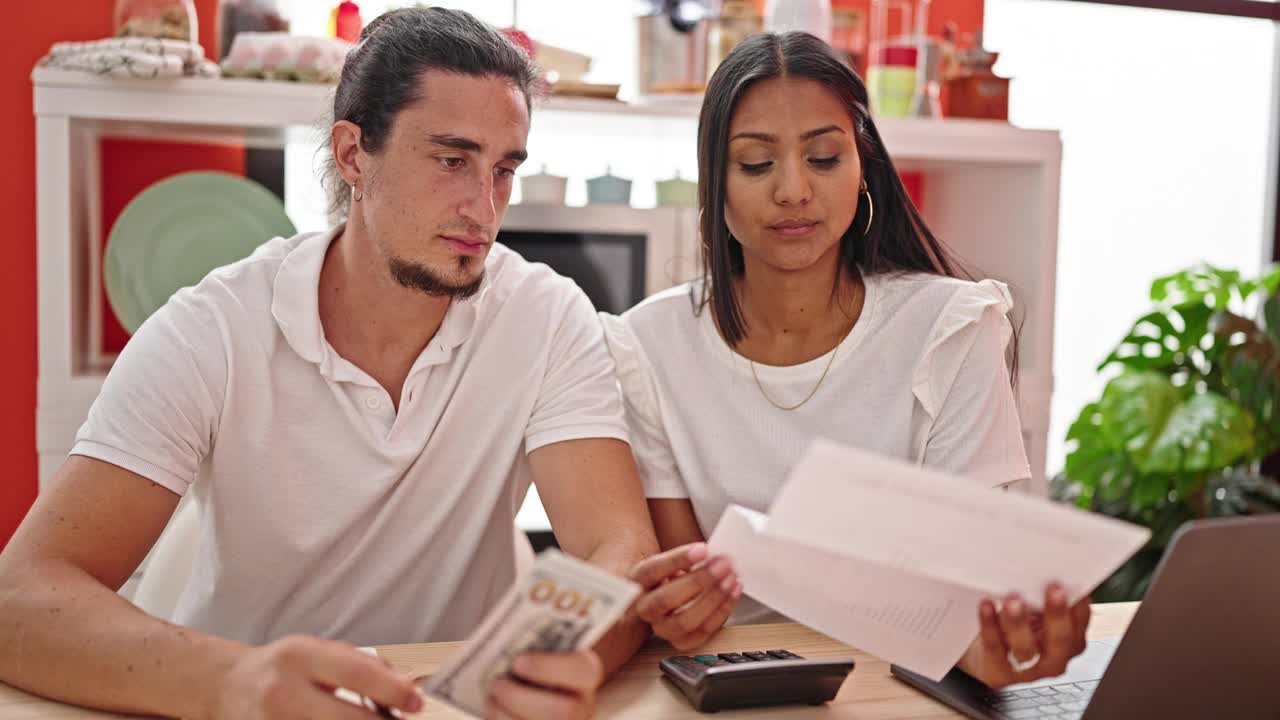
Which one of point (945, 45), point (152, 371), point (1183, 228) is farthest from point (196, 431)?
point (1183, 228)

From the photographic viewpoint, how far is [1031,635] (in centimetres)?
101

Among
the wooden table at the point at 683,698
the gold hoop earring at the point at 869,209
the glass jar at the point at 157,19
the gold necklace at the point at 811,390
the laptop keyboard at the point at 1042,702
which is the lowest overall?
the wooden table at the point at 683,698

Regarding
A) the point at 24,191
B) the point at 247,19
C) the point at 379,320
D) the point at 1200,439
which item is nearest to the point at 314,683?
the point at 379,320

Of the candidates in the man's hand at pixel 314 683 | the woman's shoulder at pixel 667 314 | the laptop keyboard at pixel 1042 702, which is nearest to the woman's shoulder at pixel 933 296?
the woman's shoulder at pixel 667 314

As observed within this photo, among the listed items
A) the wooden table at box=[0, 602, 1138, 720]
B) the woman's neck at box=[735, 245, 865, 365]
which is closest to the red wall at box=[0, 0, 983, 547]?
the woman's neck at box=[735, 245, 865, 365]

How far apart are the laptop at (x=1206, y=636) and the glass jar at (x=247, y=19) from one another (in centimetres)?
224

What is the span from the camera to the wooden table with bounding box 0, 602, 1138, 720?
1.11 metres

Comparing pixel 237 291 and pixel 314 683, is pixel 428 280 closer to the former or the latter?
pixel 237 291

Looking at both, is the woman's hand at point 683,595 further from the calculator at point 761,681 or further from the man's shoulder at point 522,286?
the man's shoulder at point 522,286

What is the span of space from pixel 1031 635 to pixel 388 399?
88cm

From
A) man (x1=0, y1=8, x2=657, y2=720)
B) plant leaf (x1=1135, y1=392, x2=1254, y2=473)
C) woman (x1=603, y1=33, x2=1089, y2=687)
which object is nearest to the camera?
man (x1=0, y1=8, x2=657, y2=720)

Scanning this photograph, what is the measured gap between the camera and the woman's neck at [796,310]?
5.56ft

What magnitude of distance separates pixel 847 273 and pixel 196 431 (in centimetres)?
93

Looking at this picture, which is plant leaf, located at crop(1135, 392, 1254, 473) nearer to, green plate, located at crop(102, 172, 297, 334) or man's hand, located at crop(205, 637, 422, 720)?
green plate, located at crop(102, 172, 297, 334)
